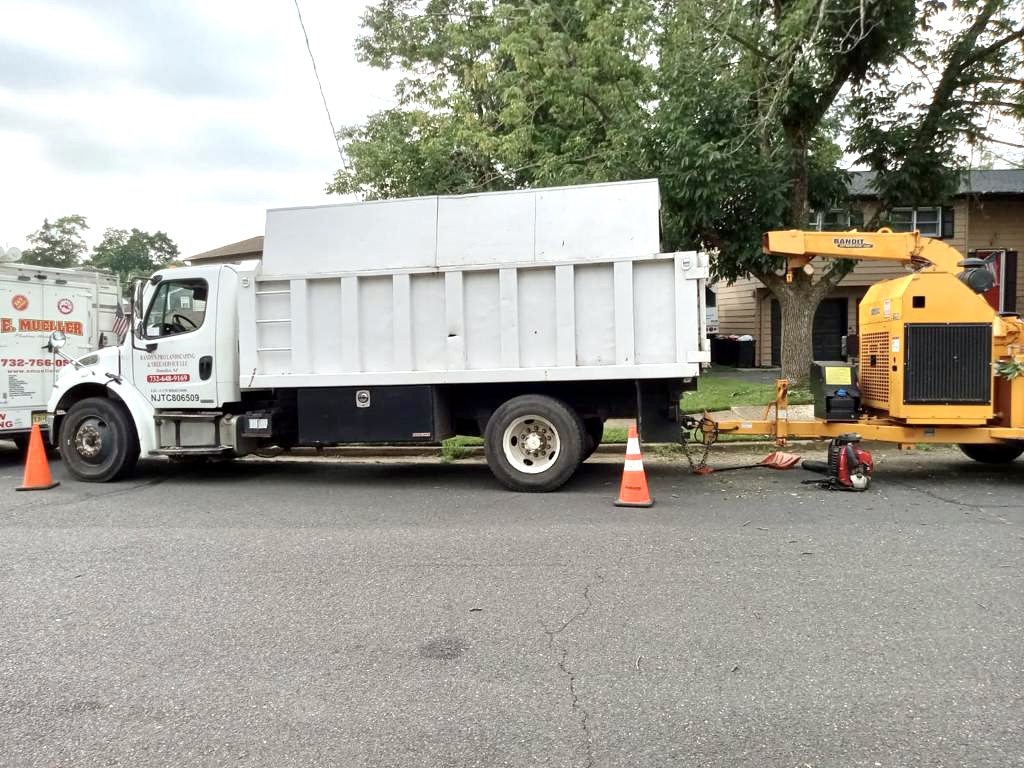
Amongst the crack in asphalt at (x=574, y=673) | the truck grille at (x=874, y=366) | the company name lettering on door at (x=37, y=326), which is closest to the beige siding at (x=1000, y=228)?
the truck grille at (x=874, y=366)

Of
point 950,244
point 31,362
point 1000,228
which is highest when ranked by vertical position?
point 1000,228

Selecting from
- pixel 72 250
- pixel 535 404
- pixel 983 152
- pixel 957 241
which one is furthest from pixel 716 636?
pixel 72 250

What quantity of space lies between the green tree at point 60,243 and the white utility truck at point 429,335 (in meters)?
69.0

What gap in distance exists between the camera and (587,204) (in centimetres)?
780

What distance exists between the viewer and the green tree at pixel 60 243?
222 ft

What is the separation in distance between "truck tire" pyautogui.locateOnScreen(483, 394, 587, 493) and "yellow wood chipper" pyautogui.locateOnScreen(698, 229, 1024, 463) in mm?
2310

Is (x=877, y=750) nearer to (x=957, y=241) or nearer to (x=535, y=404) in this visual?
(x=535, y=404)

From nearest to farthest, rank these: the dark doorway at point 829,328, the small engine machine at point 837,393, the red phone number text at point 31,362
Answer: the small engine machine at point 837,393 → the red phone number text at point 31,362 → the dark doorway at point 829,328

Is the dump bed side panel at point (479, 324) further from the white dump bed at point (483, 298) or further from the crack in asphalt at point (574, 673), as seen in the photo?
the crack in asphalt at point (574, 673)

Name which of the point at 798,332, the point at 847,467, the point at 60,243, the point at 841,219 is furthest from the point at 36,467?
the point at 60,243

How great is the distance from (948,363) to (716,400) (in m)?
5.52

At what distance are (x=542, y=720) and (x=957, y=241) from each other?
77.4 feet

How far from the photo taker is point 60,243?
69688mm

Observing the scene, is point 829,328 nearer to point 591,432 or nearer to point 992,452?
point 992,452
